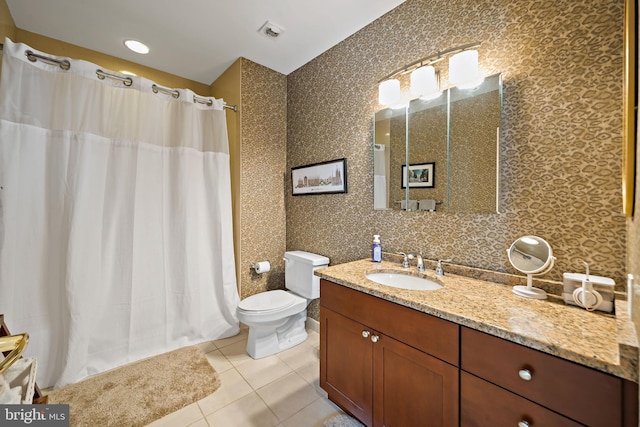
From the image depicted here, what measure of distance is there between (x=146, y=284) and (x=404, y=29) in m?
2.65

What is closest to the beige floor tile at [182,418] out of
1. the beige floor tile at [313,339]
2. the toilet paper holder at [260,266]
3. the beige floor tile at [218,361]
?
the beige floor tile at [218,361]

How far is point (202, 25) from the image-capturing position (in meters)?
1.87

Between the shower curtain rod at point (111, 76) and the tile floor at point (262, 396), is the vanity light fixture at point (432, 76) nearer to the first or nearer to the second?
the shower curtain rod at point (111, 76)

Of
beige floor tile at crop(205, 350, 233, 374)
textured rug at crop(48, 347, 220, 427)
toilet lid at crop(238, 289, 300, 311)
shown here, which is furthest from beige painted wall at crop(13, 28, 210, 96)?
beige floor tile at crop(205, 350, 233, 374)

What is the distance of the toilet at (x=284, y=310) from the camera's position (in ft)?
6.07

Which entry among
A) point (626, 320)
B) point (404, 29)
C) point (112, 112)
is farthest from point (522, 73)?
point (112, 112)

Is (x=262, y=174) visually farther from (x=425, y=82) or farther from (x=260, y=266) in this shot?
(x=425, y=82)

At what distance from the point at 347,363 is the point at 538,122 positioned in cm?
150

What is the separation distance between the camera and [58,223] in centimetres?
166

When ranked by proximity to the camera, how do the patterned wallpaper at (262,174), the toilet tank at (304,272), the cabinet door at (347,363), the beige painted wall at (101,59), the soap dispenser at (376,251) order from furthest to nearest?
the patterned wallpaper at (262,174), the toilet tank at (304,272), the beige painted wall at (101,59), the soap dispenser at (376,251), the cabinet door at (347,363)

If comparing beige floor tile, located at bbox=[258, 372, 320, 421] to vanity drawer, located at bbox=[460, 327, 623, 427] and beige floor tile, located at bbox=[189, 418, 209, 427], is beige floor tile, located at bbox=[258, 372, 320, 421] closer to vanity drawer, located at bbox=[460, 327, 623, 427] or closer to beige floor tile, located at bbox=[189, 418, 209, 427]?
beige floor tile, located at bbox=[189, 418, 209, 427]

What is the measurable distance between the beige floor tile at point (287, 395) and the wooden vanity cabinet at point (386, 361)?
0.58 ft

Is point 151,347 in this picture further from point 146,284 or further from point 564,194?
point 564,194

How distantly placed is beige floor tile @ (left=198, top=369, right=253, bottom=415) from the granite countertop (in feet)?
3.43
